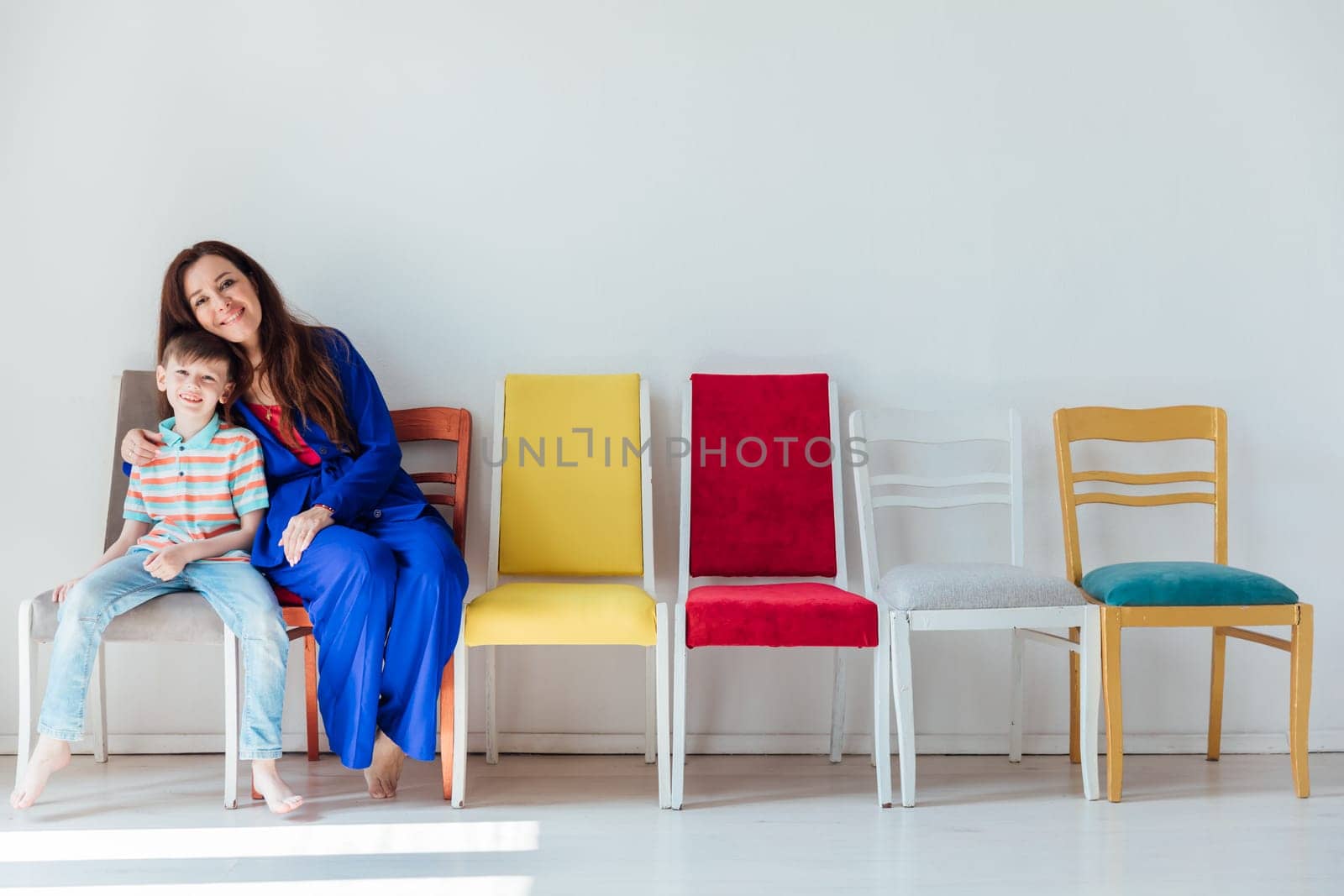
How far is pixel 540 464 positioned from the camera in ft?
8.42

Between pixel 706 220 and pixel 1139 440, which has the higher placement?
pixel 706 220

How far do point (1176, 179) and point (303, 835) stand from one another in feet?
8.54

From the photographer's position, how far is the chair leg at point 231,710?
2.11 meters

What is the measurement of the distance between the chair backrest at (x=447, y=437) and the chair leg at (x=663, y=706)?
63cm

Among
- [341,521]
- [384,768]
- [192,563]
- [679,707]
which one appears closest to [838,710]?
[679,707]

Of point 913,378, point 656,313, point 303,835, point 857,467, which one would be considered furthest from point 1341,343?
point 303,835

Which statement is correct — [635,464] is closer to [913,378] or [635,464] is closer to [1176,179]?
[913,378]

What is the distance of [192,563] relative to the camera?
2230mm

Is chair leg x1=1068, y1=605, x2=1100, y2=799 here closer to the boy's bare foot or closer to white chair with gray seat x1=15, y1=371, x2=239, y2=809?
white chair with gray seat x1=15, y1=371, x2=239, y2=809

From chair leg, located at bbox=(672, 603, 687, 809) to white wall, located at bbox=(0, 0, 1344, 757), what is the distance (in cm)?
50

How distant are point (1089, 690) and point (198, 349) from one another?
6.88 ft

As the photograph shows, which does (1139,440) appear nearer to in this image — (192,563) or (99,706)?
(192,563)

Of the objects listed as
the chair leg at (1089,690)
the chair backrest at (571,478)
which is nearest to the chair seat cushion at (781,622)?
the chair backrest at (571,478)

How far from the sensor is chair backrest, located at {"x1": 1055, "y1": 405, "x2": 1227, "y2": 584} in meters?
2.52
